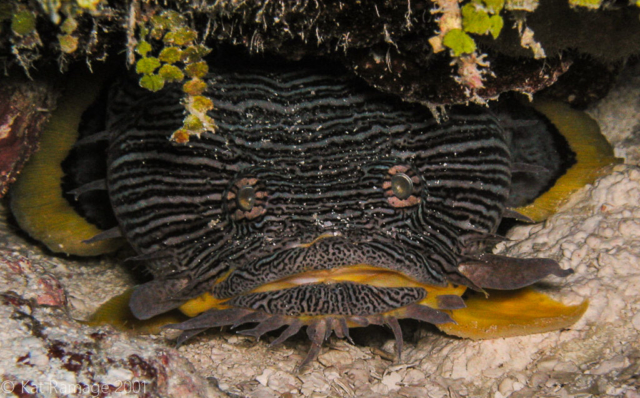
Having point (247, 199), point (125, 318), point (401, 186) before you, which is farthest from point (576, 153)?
point (125, 318)

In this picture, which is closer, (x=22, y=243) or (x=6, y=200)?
(x=22, y=243)

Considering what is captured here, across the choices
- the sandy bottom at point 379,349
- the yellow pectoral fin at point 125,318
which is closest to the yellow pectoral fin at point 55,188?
the sandy bottom at point 379,349

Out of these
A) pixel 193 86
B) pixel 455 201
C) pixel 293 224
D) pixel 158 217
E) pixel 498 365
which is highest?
pixel 193 86

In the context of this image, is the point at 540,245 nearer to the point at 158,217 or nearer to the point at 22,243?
the point at 158,217

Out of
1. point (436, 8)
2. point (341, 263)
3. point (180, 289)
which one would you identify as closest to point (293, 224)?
point (341, 263)

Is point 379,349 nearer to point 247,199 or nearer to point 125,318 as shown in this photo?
point 247,199

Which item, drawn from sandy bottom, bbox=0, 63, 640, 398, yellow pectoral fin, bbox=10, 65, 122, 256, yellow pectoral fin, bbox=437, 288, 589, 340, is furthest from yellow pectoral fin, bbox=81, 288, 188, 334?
yellow pectoral fin, bbox=437, 288, 589, 340

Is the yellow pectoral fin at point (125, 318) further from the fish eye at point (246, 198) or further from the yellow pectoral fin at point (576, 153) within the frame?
the yellow pectoral fin at point (576, 153)
